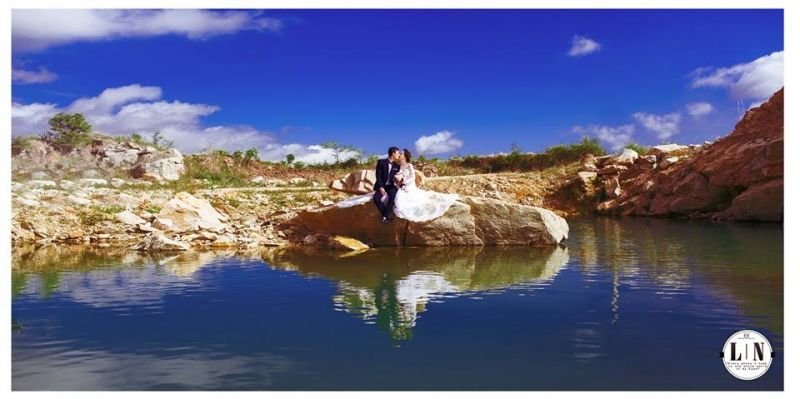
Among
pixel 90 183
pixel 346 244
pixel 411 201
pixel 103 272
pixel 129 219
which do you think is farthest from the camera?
pixel 90 183

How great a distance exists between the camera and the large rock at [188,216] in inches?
615

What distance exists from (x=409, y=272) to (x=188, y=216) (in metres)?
7.65

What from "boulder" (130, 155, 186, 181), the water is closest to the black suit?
the water

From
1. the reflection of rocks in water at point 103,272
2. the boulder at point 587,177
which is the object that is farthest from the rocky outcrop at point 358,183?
the boulder at point 587,177

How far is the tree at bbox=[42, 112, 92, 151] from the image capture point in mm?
39125

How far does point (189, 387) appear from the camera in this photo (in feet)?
16.6

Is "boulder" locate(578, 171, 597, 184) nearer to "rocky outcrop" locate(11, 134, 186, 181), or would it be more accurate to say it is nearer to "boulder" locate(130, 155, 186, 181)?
"boulder" locate(130, 155, 186, 181)

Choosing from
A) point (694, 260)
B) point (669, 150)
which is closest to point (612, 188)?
point (669, 150)

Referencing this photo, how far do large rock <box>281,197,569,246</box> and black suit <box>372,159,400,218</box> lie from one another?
1.51 ft

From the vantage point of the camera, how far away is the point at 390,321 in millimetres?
7020

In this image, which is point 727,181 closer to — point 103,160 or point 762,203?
point 762,203

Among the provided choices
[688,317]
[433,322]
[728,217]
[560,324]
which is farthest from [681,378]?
[728,217]

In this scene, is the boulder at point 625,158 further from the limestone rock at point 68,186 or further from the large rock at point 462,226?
the limestone rock at point 68,186

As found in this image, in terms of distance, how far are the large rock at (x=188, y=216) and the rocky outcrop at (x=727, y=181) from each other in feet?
57.7
